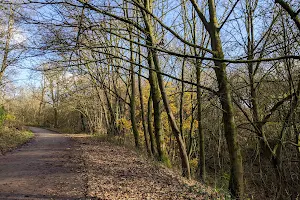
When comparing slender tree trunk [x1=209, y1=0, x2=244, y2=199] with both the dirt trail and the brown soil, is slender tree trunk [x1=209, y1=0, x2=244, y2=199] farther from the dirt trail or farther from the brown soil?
the dirt trail

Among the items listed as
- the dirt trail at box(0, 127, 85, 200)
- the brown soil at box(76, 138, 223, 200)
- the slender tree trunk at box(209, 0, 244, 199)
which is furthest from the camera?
the slender tree trunk at box(209, 0, 244, 199)

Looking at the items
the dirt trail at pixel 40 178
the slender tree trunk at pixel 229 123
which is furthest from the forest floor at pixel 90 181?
the slender tree trunk at pixel 229 123

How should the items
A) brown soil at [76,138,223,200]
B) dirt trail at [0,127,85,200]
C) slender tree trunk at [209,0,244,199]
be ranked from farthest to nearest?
slender tree trunk at [209,0,244,199] → brown soil at [76,138,223,200] → dirt trail at [0,127,85,200]

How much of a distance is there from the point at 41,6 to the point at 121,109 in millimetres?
18981

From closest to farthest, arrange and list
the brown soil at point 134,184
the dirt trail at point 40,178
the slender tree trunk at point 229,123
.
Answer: the dirt trail at point 40,178, the brown soil at point 134,184, the slender tree trunk at point 229,123

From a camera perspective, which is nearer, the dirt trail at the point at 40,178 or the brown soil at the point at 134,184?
the dirt trail at the point at 40,178

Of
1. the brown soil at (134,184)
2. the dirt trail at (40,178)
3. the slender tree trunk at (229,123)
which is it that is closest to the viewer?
the dirt trail at (40,178)

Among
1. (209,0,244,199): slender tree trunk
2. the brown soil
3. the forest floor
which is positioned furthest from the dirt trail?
(209,0,244,199): slender tree trunk

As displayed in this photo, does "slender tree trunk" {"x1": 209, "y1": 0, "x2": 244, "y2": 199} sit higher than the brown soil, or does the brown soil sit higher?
"slender tree trunk" {"x1": 209, "y1": 0, "x2": 244, "y2": 199}

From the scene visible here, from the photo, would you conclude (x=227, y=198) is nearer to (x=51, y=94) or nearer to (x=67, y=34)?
(x=67, y=34)

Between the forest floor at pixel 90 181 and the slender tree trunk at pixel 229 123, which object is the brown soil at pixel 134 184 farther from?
the slender tree trunk at pixel 229 123

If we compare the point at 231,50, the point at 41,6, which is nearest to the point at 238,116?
the point at 231,50

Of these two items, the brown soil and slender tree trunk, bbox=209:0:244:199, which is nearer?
the brown soil

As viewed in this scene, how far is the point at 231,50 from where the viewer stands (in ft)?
35.1
